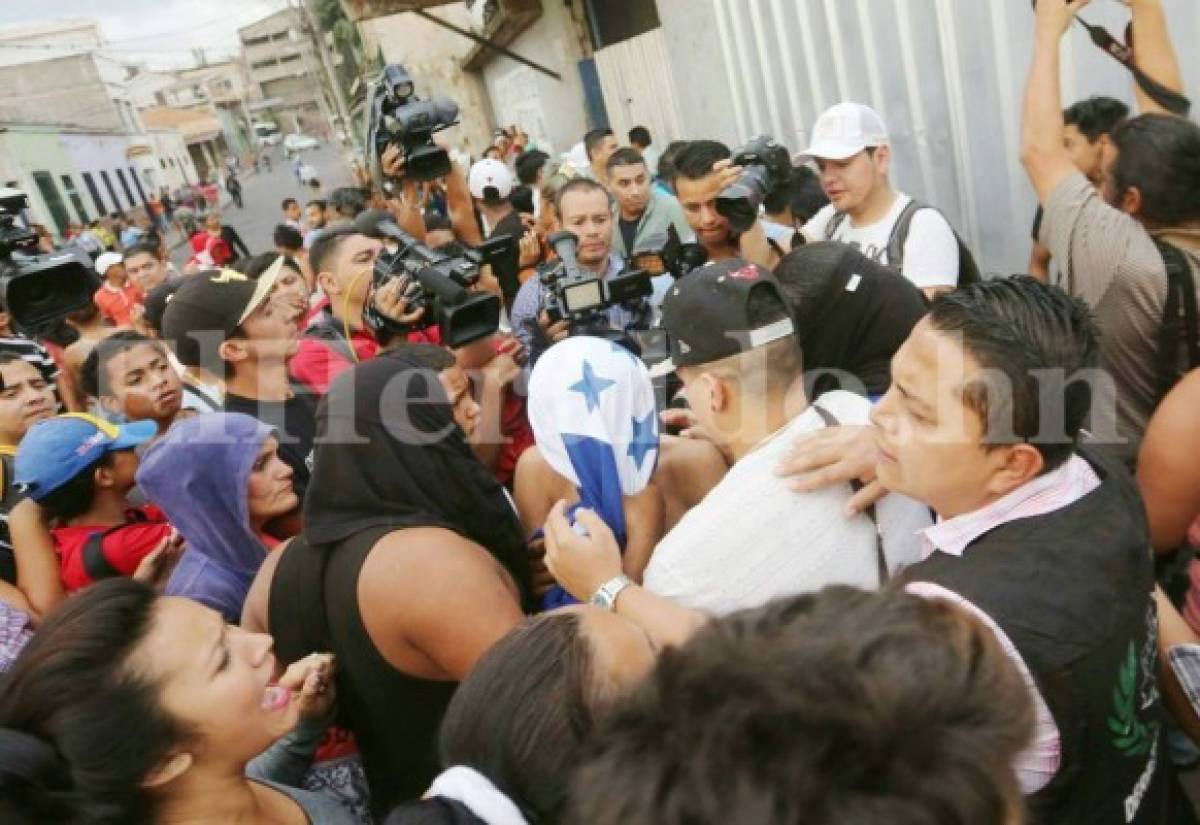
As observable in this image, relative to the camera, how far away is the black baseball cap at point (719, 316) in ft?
5.14

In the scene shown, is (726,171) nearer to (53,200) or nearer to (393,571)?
(393,571)

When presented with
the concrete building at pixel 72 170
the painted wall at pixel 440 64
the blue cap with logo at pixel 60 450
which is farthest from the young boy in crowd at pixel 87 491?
the concrete building at pixel 72 170

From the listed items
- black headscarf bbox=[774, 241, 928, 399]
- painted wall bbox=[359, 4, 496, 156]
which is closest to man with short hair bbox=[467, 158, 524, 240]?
black headscarf bbox=[774, 241, 928, 399]

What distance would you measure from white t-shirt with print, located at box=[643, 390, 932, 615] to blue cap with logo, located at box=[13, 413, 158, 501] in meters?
1.88

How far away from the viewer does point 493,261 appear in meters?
2.91

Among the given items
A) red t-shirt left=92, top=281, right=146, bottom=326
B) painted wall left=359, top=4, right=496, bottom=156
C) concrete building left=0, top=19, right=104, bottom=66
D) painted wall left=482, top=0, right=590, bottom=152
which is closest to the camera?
red t-shirt left=92, top=281, right=146, bottom=326

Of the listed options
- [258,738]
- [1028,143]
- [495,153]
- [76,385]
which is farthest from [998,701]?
[495,153]

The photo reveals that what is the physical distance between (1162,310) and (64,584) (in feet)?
10.3

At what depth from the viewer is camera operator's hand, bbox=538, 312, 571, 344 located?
2717 millimetres

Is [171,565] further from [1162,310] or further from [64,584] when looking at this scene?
[1162,310]

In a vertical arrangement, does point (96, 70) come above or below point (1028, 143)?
above

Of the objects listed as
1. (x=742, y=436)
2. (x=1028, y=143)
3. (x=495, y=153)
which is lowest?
(x=742, y=436)

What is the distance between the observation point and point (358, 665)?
1.57 metres

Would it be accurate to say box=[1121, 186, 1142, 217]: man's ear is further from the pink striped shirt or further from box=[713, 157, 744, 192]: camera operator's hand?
box=[713, 157, 744, 192]: camera operator's hand
